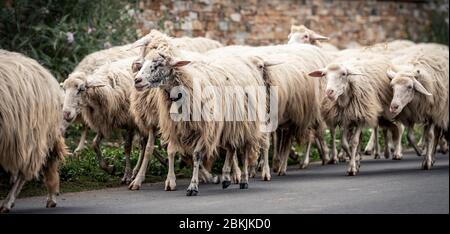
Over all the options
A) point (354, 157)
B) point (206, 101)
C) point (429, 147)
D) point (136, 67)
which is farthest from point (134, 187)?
point (429, 147)

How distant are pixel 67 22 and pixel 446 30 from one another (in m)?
15.5

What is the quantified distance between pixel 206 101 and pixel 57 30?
5.41 m

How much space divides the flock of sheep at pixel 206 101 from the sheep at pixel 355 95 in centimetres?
2

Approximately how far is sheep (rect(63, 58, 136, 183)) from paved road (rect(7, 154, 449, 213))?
3.12 feet

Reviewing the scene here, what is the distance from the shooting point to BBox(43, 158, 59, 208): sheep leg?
481 inches

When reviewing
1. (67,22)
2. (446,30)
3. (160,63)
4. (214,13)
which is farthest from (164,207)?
(446,30)

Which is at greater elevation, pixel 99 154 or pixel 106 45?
pixel 106 45

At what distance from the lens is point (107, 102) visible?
49.1 feet

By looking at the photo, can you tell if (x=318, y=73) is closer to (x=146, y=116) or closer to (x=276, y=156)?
(x=276, y=156)

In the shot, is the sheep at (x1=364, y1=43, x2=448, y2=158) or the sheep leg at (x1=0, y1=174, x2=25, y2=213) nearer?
the sheep leg at (x1=0, y1=174, x2=25, y2=213)

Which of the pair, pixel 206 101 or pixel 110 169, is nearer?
pixel 206 101

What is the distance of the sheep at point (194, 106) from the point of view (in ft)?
44.0

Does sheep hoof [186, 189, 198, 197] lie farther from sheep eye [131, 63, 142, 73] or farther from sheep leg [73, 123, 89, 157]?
sheep leg [73, 123, 89, 157]

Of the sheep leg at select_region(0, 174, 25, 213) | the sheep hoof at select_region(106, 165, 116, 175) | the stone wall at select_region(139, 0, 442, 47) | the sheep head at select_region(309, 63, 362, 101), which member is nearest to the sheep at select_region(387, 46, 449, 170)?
the sheep head at select_region(309, 63, 362, 101)
